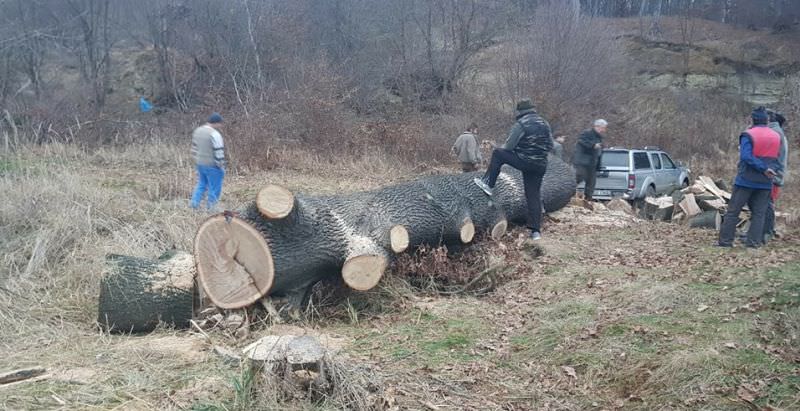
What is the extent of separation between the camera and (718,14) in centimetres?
3734

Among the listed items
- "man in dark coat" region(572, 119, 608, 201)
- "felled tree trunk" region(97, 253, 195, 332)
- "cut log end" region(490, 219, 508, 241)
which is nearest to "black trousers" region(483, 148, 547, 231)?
"cut log end" region(490, 219, 508, 241)

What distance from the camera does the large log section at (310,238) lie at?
18.0 ft

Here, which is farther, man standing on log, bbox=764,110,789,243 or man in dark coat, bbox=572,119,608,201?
man in dark coat, bbox=572,119,608,201

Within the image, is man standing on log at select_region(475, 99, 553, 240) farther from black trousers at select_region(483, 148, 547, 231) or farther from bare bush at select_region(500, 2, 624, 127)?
bare bush at select_region(500, 2, 624, 127)

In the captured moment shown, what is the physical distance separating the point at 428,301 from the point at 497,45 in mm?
17766

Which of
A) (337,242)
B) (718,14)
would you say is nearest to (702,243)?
(337,242)

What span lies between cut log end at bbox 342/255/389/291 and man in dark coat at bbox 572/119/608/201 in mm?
6470

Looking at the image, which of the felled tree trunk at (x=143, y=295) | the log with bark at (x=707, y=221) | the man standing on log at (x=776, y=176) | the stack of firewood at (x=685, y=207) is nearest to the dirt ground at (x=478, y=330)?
the felled tree trunk at (x=143, y=295)

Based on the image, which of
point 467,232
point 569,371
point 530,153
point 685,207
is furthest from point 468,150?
point 569,371

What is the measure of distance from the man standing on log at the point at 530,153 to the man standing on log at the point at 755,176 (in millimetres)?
2162

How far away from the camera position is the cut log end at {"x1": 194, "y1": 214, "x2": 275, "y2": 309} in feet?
17.9

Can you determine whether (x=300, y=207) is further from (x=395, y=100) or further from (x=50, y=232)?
(x=395, y=100)

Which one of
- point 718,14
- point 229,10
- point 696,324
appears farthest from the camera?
point 718,14

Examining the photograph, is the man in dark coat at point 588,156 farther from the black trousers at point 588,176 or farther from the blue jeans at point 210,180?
the blue jeans at point 210,180
